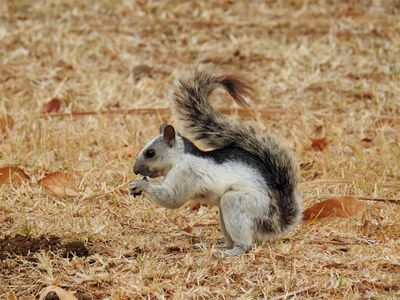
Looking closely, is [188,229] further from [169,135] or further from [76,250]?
[76,250]

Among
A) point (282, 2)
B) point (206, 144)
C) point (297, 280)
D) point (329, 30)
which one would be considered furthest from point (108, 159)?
point (282, 2)

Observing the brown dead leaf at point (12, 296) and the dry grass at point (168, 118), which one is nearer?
the brown dead leaf at point (12, 296)

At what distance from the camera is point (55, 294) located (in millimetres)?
3812

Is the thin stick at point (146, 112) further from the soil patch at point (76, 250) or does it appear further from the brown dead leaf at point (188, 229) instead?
the soil patch at point (76, 250)

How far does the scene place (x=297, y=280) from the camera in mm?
3844

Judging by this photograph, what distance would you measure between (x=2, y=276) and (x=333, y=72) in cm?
448

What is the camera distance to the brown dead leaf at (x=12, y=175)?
5.16 m

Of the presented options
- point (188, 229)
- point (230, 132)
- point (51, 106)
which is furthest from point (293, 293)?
point (51, 106)

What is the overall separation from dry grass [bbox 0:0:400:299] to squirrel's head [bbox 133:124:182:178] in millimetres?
353

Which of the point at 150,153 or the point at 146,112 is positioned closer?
the point at 150,153

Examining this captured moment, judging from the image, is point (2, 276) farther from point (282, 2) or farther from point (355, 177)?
point (282, 2)

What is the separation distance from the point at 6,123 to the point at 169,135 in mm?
2245

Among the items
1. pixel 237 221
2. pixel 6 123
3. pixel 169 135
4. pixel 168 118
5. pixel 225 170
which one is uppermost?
pixel 169 135

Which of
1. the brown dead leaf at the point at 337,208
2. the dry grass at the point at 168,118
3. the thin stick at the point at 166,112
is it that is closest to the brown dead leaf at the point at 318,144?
the dry grass at the point at 168,118
